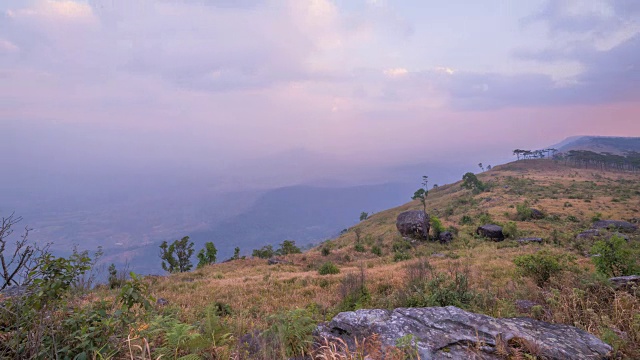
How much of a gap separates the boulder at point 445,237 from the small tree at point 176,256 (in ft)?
112

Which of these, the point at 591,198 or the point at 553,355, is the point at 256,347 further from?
the point at 591,198

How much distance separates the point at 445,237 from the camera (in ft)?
98.3

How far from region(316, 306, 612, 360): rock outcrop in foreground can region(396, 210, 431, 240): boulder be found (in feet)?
96.7

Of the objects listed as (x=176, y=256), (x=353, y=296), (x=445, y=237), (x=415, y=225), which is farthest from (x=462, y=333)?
(x=176, y=256)

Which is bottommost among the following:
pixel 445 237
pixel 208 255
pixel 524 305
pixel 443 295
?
pixel 208 255

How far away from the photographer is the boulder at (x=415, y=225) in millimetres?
32750

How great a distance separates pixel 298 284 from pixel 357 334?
408 inches

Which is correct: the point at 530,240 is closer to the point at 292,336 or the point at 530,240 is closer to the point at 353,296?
the point at 353,296

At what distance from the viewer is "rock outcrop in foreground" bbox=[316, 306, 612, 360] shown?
381cm

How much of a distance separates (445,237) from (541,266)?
21.1 meters

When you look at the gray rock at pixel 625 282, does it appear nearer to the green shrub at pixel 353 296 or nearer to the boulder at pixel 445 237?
the green shrub at pixel 353 296

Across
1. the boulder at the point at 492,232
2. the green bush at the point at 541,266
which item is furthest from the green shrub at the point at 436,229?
the green bush at the point at 541,266

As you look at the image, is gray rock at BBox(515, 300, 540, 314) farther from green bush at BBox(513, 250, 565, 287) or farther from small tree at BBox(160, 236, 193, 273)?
small tree at BBox(160, 236, 193, 273)

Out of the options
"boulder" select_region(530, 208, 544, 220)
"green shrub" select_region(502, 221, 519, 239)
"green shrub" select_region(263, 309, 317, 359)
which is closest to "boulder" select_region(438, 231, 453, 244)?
"green shrub" select_region(502, 221, 519, 239)
